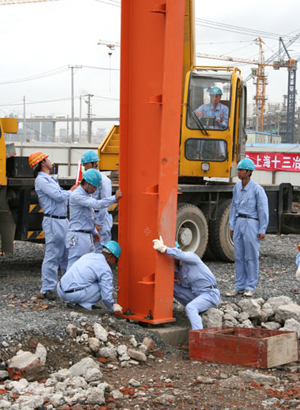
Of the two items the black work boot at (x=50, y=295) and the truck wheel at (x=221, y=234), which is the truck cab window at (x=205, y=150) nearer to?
the truck wheel at (x=221, y=234)

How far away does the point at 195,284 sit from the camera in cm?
721

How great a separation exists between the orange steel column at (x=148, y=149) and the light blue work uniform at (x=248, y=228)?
7.76 ft

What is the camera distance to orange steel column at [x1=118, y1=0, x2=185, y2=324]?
22.0 ft

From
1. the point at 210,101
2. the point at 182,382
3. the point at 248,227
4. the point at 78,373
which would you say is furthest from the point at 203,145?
the point at 78,373

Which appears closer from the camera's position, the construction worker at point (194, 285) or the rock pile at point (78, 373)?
the rock pile at point (78, 373)

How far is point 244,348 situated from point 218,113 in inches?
242

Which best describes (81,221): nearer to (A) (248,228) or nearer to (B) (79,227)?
(B) (79,227)

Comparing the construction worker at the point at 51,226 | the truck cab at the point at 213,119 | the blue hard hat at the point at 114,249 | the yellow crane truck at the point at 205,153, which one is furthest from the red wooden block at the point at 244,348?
the truck cab at the point at 213,119

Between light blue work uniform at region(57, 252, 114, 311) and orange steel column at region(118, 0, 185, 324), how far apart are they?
0.74 ft

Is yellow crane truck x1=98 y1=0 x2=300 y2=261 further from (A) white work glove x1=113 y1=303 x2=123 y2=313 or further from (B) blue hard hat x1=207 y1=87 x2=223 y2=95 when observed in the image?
(A) white work glove x1=113 y1=303 x2=123 y2=313

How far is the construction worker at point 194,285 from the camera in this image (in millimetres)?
6980

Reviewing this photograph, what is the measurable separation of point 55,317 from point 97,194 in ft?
7.82

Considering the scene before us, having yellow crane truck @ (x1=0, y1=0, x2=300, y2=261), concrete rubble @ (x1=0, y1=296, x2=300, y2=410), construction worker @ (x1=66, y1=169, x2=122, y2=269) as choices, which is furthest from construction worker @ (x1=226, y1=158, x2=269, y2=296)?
construction worker @ (x1=66, y1=169, x2=122, y2=269)

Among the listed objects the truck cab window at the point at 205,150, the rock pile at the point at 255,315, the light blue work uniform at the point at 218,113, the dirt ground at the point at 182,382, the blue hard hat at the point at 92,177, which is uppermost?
the light blue work uniform at the point at 218,113
